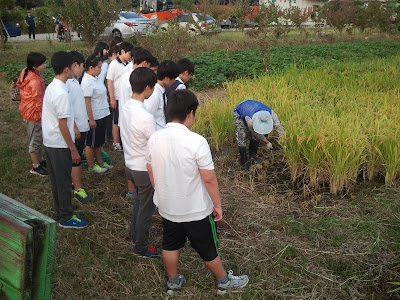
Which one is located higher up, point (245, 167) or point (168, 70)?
point (168, 70)

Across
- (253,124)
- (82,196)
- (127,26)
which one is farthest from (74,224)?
(127,26)

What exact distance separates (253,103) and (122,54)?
5.69 ft

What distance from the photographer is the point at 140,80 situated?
9.23ft

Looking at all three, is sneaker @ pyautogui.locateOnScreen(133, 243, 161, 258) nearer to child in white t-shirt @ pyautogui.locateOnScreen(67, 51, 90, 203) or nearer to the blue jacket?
child in white t-shirt @ pyautogui.locateOnScreen(67, 51, 90, 203)

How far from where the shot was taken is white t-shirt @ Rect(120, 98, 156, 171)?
274 centimetres

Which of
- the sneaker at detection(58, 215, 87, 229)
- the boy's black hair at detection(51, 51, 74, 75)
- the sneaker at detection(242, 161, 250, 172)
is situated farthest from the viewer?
the sneaker at detection(242, 161, 250, 172)

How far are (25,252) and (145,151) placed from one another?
1.83m

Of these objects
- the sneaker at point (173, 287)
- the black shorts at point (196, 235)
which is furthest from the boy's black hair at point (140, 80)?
the sneaker at point (173, 287)

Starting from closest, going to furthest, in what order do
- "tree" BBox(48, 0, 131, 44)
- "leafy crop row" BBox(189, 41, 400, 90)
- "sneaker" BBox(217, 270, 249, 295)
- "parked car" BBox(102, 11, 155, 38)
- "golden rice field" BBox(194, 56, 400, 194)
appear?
"sneaker" BBox(217, 270, 249, 295), "golden rice field" BBox(194, 56, 400, 194), "leafy crop row" BBox(189, 41, 400, 90), "tree" BBox(48, 0, 131, 44), "parked car" BBox(102, 11, 155, 38)

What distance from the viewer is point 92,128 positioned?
430 centimetres

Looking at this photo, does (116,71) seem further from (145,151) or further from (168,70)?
(145,151)

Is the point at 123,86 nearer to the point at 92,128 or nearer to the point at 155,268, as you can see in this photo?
Answer: the point at 92,128

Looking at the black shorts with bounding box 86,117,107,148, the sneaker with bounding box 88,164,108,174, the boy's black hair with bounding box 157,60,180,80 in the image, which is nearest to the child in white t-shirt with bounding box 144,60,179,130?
the boy's black hair with bounding box 157,60,180,80

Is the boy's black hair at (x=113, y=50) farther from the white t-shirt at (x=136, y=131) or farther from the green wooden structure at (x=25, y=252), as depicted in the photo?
the green wooden structure at (x=25, y=252)
